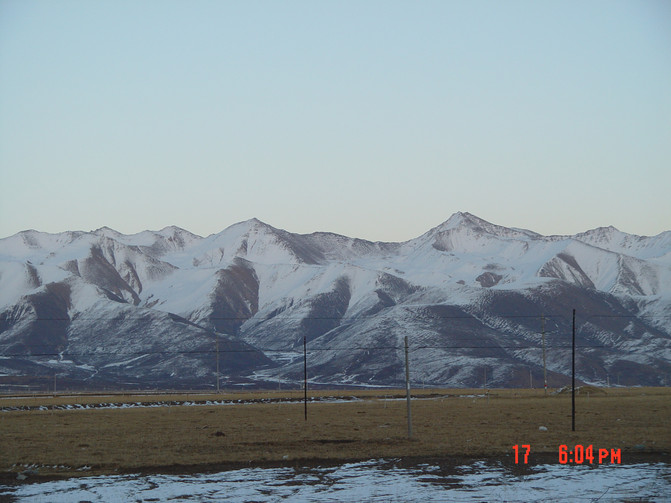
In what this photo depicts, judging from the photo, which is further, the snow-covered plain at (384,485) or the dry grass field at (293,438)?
the dry grass field at (293,438)

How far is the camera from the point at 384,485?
43062mm

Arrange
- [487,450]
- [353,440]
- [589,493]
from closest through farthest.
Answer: [589,493], [487,450], [353,440]

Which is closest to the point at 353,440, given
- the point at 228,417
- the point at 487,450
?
the point at 487,450

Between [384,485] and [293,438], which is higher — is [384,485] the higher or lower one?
the higher one

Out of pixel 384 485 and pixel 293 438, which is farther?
pixel 293 438

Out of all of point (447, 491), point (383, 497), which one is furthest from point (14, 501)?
point (447, 491)

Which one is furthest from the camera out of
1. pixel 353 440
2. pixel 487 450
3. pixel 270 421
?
pixel 270 421

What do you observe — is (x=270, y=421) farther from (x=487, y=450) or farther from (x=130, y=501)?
(x=130, y=501)

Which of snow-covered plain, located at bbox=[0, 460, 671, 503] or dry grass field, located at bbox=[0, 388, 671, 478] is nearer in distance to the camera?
snow-covered plain, located at bbox=[0, 460, 671, 503]

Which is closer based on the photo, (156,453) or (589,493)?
(589,493)

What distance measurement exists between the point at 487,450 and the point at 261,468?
1459 centimetres

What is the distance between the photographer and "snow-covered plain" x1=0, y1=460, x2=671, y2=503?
39.8m

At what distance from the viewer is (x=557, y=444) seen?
5688cm

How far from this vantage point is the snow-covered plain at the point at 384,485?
1566 inches
